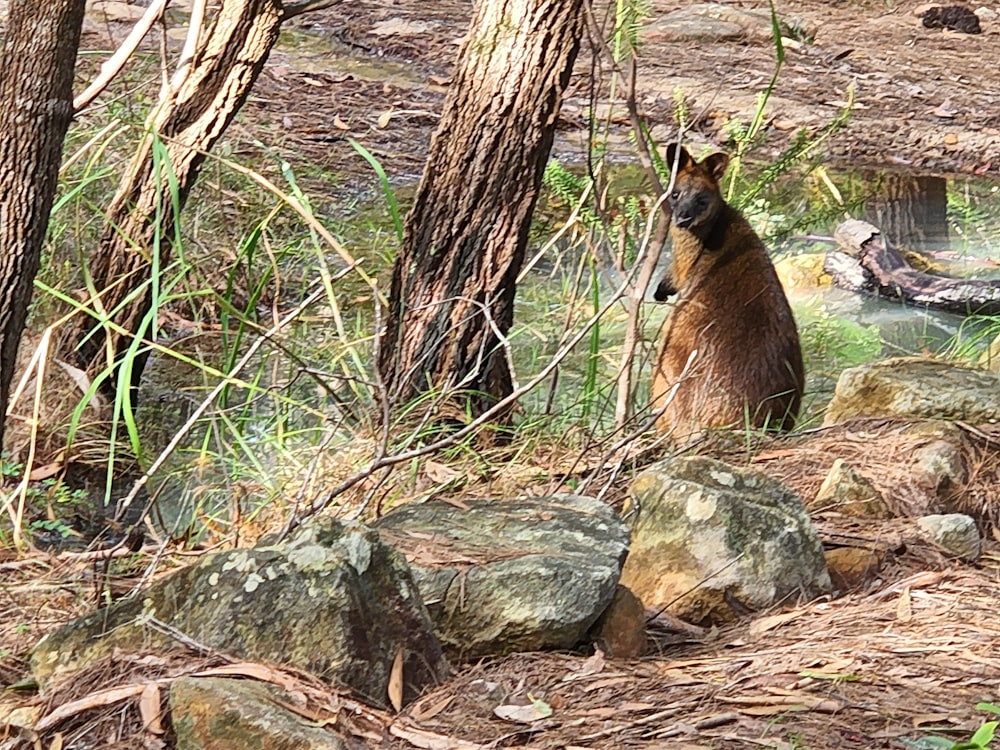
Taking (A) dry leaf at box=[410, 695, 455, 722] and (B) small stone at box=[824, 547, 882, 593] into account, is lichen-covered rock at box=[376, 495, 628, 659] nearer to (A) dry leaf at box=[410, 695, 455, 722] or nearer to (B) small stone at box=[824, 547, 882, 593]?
(A) dry leaf at box=[410, 695, 455, 722]

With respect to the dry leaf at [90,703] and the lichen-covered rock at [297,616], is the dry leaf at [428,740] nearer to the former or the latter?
the lichen-covered rock at [297,616]

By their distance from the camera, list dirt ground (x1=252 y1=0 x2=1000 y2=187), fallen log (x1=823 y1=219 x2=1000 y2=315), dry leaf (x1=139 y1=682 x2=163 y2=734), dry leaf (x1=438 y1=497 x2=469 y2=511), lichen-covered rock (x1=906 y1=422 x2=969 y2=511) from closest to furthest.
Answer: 1. dry leaf (x1=139 y1=682 x2=163 y2=734)
2. dry leaf (x1=438 y1=497 x2=469 y2=511)
3. lichen-covered rock (x1=906 y1=422 x2=969 y2=511)
4. fallen log (x1=823 y1=219 x2=1000 y2=315)
5. dirt ground (x1=252 y1=0 x2=1000 y2=187)

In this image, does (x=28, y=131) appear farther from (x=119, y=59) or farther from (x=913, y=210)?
(x=913, y=210)

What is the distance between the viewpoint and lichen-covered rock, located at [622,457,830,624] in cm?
335

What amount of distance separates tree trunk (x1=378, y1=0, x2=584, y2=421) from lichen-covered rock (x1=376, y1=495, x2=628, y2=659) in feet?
4.31

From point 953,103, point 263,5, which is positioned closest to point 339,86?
point 953,103

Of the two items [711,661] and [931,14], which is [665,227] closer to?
[711,661]

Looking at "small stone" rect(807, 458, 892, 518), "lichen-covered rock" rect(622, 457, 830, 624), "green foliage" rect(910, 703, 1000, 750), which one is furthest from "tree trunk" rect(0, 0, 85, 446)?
"small stone" rect(807, 458, 892, 518)

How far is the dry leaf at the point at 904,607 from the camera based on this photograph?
129 inches

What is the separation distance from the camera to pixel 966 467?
4.29m

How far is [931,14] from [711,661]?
10.7 m

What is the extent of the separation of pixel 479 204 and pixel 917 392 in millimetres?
1579

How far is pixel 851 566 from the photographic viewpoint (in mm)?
3660

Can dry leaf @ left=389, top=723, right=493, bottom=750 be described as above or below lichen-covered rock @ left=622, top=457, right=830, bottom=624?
below
